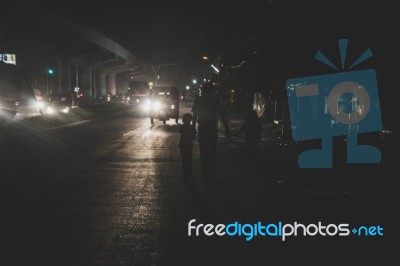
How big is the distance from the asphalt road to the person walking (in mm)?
476

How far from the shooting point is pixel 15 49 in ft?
209

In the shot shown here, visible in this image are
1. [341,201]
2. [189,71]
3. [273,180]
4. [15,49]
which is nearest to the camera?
[341,201]

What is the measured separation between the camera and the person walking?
12.9 m

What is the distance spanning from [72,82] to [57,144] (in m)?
70.0

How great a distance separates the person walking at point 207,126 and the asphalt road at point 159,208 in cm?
48

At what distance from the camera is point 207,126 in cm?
1287

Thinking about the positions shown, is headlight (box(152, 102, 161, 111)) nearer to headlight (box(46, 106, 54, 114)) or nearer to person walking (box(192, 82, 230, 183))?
headlight (box(46, 106, 54, 114))

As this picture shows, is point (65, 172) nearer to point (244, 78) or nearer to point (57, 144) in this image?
point (57, 144)

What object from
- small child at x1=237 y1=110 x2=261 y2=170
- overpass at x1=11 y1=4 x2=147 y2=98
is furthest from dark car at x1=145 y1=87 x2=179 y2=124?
small child at x1=237 y1=110 x2=261 y2=170

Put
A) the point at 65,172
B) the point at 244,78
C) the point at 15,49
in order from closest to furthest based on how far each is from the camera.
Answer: the point at 65,172
the point at 244,78
the point at 15,49

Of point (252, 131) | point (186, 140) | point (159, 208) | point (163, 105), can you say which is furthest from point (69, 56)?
point (159, 208)

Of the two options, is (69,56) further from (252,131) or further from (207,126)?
(252,131)

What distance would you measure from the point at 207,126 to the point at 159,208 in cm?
350

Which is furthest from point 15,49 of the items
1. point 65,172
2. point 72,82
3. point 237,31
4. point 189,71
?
point 189,71
